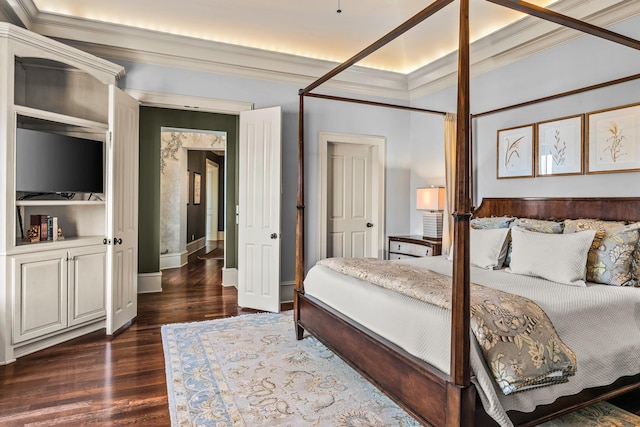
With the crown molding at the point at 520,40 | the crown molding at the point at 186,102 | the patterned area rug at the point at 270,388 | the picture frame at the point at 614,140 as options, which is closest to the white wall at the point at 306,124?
the crown molding at the point at 186,102

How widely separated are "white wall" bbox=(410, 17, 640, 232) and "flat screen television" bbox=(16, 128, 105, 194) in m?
3.97

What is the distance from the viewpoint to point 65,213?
3963 mm

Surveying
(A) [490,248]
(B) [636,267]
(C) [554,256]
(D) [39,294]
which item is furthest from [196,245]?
(B) [636,267]

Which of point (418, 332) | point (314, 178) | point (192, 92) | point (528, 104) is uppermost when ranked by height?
point (192, 92)

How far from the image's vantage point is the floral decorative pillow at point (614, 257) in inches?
104

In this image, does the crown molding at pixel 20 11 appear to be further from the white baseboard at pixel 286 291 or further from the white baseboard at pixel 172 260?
the white baseboard at pixel 172 260

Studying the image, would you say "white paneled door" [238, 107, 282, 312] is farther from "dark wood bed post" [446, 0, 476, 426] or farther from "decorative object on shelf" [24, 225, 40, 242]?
"dark wood bed post" [446, 0, 476, 426]

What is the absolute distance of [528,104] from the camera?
373 cm

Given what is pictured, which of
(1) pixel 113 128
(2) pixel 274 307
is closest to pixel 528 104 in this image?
(2) pixel 274 307

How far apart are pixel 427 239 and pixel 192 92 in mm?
3220

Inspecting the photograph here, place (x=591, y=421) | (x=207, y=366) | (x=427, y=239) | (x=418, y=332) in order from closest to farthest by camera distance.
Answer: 1. (x=418, y=332)
2. (x=591, y=421)
3. (x=207, y=366)
4. (x=427, y=239)

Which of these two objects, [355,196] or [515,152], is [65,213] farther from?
[515,152]

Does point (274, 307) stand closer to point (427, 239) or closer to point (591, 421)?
point (427, 239)

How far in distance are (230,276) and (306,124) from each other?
8.16ft
